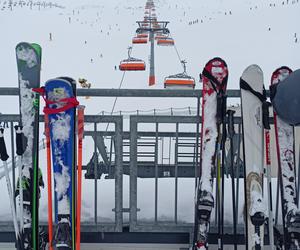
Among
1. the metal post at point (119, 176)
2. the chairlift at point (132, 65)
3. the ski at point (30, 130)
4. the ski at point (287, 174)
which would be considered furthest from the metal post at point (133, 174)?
the chairlift at point (132, 65)

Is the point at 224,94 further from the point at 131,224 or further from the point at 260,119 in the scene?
the point at 131,224

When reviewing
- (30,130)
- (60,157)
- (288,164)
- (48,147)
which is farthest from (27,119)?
(288,164)

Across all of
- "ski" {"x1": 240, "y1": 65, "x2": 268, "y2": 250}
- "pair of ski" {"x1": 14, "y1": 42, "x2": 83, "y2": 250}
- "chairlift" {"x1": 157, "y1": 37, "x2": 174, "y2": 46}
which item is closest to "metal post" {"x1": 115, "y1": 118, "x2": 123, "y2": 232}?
"pair of ski" {"x1": 14, "y1": 42, "x2": 83, "y2": 250}

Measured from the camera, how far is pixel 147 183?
4.14 m

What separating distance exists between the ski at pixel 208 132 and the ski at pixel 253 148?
154 millimetres

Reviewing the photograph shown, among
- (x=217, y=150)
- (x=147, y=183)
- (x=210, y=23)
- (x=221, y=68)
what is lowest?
(x=147, y=183)

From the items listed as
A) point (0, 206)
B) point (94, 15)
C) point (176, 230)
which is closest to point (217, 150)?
point (176, 230)

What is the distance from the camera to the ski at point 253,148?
10.2 feet

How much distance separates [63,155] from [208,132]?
986mm

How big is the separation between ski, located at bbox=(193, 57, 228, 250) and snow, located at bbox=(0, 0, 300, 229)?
481 millimetres

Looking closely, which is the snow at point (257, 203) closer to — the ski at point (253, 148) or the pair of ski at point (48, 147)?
the ski at point (253, 148)

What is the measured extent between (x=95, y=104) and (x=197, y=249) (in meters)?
14.7

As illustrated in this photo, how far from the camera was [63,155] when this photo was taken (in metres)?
3.10

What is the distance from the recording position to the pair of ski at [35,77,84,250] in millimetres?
3037
